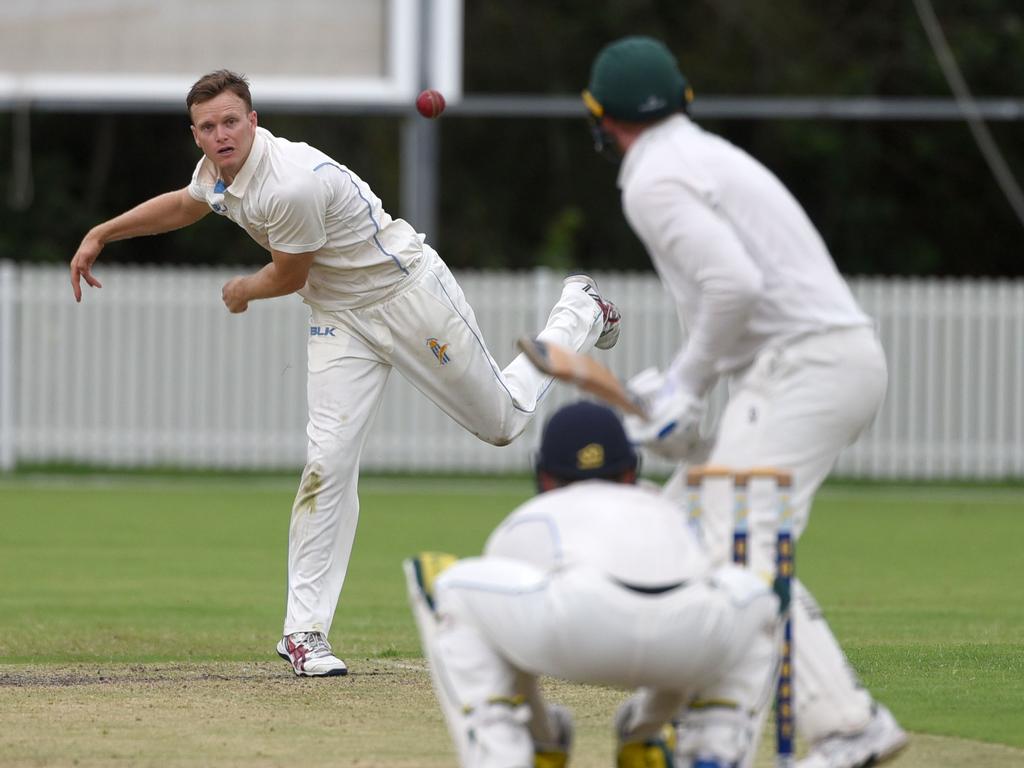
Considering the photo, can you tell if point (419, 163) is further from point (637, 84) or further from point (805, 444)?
point (805, 444)

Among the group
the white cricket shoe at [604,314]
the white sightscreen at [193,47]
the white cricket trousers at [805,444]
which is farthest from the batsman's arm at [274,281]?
the white sightscreen at [193,47]

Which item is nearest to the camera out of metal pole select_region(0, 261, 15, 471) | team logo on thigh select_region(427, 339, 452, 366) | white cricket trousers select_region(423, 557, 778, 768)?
white cricket trousers select_region(423, 557, 778, 768)

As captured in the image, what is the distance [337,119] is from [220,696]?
1056 inches

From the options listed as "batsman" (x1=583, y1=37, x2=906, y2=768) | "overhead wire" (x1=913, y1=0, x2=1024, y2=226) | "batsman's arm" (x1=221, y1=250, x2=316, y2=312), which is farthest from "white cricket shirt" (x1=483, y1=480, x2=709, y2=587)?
"overhead wire" (x1=913, y1=0, x2=1024, y2=226)

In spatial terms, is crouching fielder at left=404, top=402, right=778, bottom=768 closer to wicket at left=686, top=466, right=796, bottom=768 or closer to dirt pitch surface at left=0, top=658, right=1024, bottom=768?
wicket at left=686, top=466, right=796, bottom=768

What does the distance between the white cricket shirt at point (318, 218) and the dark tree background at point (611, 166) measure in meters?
21.6

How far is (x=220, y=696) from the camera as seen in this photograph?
7023mm

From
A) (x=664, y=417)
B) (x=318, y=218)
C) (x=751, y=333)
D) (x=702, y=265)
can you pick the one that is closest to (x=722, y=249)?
(x=702, y=265)

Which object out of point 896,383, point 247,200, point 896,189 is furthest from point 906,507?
point 896,189

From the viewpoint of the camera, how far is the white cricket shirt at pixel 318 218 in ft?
24.3

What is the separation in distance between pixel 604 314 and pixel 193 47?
1174cm

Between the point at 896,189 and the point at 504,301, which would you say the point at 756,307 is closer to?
the point at 504,301

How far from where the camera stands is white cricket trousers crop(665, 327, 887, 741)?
5.14 meters

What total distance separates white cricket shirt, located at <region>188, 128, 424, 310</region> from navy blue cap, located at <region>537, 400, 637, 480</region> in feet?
8.63
